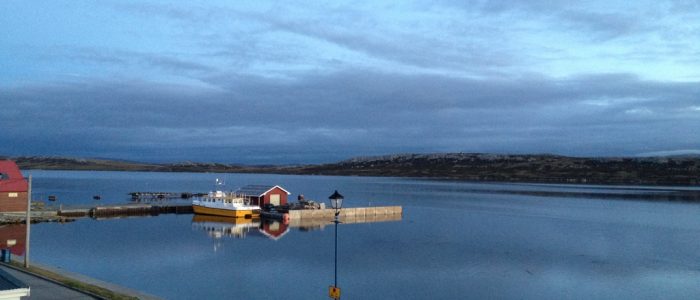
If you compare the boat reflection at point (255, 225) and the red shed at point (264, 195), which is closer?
the boat reflection at point (255, 225)

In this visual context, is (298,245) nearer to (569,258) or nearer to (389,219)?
(569,258)

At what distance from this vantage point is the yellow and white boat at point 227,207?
5038cm

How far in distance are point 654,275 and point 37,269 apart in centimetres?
2559

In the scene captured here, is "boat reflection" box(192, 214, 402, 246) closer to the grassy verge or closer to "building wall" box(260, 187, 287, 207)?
"building wall" box(260, 187, 287, 207)

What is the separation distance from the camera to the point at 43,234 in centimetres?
3694

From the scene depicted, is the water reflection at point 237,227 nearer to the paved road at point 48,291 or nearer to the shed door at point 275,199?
the shed door at point 275,199

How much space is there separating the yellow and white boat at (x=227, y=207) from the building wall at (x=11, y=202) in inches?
593

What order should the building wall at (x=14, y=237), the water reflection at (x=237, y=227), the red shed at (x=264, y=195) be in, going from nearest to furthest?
1. the building wall at (x=14, y=237)
2. the water reflection at (x=237, y=227)
3. the red shed at (x=264, y=195)

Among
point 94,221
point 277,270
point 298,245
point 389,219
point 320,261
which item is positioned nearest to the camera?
point 277,270

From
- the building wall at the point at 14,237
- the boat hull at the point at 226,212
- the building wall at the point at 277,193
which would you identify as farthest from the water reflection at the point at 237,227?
the building wall at the point at 14,237

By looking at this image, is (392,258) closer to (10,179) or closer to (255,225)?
(255,225)

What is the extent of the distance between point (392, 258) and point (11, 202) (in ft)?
95.5

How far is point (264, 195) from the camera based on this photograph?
54.4 meters

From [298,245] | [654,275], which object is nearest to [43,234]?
[298,245]
